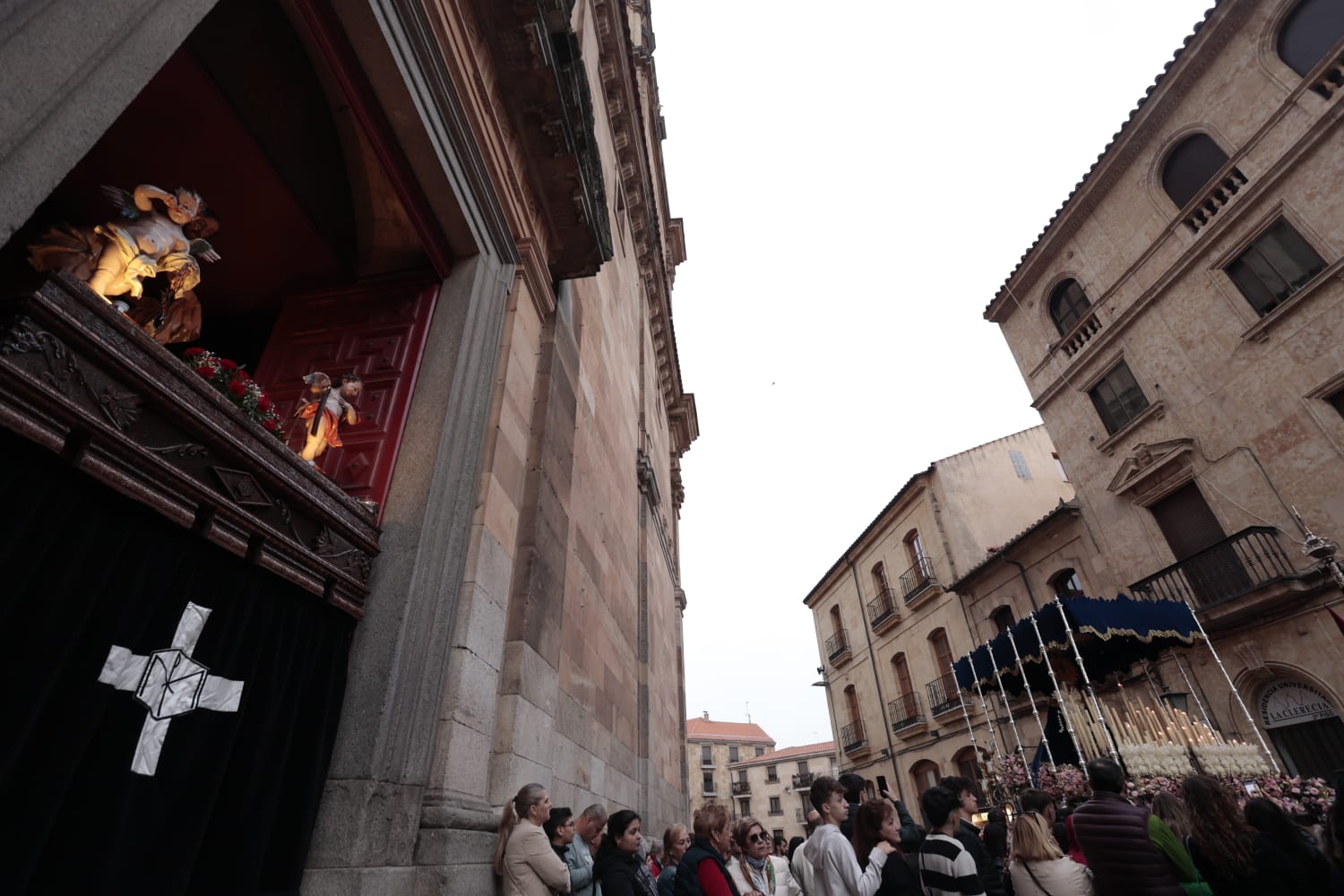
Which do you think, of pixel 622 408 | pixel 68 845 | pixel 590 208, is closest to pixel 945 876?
pixel 68 845

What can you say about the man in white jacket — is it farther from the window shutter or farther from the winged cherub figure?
the window shutter

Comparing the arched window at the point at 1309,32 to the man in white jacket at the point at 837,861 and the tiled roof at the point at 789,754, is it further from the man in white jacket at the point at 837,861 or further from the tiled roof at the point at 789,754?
the tiled roof at the point at 789,754

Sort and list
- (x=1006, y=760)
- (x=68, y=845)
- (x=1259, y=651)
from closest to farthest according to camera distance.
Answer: (x=68, y=845) → (x=1006, y=760) → (x=1259, y=651)

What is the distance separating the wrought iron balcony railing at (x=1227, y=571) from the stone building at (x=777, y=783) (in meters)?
42.2

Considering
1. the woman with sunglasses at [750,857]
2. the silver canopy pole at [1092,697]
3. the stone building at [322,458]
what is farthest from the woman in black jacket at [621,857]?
the silver canopy pole at [1092,697]

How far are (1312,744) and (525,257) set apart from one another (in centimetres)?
1298

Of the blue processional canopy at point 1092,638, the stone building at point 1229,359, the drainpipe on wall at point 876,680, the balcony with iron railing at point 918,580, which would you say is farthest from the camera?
the drainpipe on wall at point 876,680

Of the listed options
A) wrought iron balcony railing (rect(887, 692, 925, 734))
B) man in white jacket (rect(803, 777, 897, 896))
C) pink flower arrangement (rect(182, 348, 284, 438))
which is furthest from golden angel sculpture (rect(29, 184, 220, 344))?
wrought iron balcony railing (rect(887, 692, 925, 734))

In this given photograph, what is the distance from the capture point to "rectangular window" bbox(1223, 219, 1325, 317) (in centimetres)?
1041

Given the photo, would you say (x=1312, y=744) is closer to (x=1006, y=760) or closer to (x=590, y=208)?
(x=1006, y=760)

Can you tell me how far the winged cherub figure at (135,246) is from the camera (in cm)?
288

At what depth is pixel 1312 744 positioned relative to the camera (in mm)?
9352

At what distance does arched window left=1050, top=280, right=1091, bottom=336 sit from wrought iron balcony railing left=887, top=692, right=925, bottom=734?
12250mm

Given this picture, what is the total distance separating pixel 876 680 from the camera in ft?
76.3
